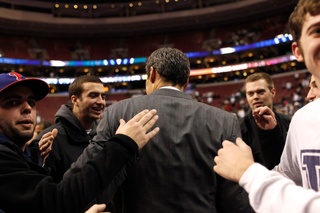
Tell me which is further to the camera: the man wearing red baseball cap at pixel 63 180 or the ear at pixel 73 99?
the ear at pixel 73 99

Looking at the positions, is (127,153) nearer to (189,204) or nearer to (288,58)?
(189,204)

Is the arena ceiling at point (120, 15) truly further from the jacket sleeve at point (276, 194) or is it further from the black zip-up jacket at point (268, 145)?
the jacket sleeve at point (276, 194)

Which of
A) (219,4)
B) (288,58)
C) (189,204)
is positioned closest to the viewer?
(189,204)

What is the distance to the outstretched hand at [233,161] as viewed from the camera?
127 centimetres

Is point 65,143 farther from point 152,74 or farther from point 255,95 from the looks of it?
point 255,95

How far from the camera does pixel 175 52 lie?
227cm

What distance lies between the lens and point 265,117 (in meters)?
2.65

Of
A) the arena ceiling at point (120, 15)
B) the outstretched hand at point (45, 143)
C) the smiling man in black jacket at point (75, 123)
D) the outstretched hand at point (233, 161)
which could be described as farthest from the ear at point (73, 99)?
the arena ceiling at point (120, 15)

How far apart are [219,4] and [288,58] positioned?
23.4ft

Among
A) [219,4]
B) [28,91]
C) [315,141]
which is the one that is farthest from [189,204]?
[219,4]

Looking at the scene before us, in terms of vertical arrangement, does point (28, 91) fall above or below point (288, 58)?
below

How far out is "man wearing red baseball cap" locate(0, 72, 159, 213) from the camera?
1708 millimetres

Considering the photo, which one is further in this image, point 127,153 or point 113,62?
point 113,62

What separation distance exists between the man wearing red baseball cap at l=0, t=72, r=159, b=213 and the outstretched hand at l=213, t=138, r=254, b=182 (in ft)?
2.08
